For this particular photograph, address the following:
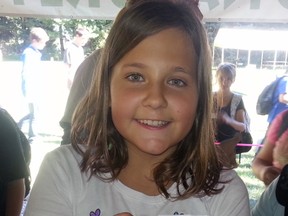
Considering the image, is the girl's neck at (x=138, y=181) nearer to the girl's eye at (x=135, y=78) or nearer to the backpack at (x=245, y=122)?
the girl's eye at (x=135, y=78)

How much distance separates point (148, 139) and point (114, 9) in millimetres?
1717

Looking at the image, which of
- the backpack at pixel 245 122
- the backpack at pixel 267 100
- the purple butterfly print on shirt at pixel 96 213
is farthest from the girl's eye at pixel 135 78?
the backpack at pixel 245 122

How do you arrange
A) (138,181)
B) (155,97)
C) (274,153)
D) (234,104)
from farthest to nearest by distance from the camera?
(234,104) → (274,153) → (138,181) → (155,97)

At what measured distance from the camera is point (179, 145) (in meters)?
1.35

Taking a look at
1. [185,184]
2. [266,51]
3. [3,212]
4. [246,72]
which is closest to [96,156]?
[185,184]

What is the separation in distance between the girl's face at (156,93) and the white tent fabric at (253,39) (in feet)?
17.0

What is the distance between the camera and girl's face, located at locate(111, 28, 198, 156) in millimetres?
1115

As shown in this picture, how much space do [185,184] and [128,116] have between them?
30cm

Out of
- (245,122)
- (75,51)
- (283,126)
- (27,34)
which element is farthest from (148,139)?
(27,34)

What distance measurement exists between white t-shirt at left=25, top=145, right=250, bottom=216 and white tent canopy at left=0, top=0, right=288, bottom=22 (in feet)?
5.49

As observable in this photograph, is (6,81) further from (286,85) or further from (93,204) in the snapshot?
(93,204)

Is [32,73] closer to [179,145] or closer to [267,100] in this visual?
[267,100]

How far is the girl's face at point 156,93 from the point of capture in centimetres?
112

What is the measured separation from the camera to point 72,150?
1.26 metres
